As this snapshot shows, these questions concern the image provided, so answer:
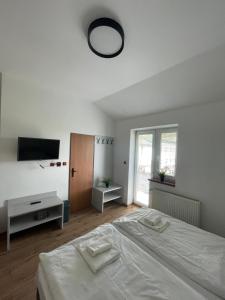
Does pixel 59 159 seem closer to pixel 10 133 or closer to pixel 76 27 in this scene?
pixel 10 133

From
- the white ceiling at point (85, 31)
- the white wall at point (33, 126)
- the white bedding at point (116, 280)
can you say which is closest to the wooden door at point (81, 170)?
the white wall at point (33, 126)

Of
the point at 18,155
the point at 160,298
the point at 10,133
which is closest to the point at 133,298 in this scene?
the point at 160,298

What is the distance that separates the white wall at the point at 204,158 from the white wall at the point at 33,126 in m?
2.05

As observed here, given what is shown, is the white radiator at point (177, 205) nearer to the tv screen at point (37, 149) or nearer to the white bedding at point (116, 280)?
the white bedding at point (116, 280)

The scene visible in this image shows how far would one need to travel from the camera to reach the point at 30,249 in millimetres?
2215

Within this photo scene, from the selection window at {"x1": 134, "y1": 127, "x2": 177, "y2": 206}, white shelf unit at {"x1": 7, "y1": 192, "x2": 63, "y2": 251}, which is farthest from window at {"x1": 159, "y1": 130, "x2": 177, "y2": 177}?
white shelf unit at {"x1": 7, "y1": 192, "x2": 63, "y2": 251}

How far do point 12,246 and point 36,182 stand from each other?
3.38 feet

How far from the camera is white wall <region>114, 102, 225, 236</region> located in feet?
7.54

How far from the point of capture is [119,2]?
1194 mm

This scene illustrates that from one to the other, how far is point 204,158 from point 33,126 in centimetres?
307

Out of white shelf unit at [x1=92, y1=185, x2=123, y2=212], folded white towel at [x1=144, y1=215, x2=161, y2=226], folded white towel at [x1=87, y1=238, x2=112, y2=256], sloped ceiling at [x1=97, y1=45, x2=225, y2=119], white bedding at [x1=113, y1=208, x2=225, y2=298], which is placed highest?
sloped ceiling at [x1=97, y1=45, x2=225, y2=119]

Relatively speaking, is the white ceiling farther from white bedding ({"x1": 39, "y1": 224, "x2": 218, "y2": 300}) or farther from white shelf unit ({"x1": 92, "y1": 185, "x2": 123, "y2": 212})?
white shelf unit ({"x1": 92, "y1": 185, "x2": 123, "y2": 212})

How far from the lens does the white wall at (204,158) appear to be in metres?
2.30

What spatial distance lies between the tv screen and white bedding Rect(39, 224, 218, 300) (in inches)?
66.6
